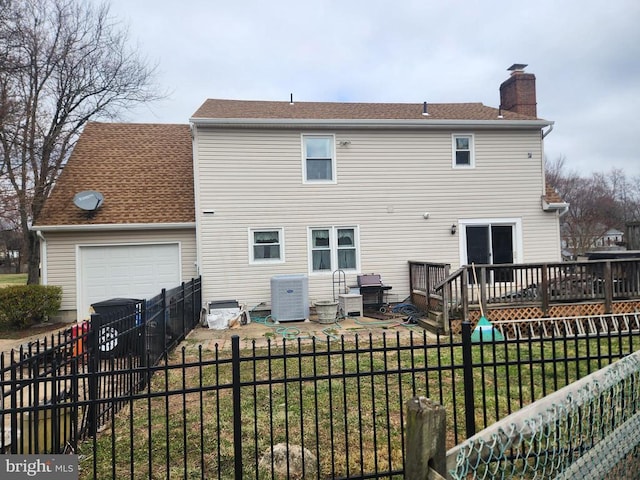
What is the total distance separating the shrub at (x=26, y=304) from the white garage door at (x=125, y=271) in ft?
2.33

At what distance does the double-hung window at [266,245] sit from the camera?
11234 millimetres

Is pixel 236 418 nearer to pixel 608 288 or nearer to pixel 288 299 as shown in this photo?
pixel 288 299

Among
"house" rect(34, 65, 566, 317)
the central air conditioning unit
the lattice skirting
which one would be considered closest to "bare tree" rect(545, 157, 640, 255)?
"house" rect(34, 65, 566, 317)

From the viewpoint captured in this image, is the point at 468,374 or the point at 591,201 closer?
the point at 468,374

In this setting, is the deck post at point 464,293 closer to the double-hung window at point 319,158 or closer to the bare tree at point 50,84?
the double-hung window at point 319,158

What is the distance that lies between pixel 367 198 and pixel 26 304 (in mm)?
9504

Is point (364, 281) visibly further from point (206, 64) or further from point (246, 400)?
point (206, 64)

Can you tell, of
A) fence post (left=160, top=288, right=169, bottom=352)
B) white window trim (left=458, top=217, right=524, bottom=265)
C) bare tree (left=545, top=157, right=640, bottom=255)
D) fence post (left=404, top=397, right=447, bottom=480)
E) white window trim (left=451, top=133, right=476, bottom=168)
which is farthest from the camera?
bare tree (left=545, top=157, right=640, bottom=255)

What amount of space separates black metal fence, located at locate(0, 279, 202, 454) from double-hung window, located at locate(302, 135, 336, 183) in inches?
201

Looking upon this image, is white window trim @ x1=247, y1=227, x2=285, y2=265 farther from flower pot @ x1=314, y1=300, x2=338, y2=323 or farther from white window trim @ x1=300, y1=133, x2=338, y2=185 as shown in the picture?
flower pot @ x1=314, y1=300, x2=338, y2=323

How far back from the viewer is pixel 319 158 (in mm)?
11664

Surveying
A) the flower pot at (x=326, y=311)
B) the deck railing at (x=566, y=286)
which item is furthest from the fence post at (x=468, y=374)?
the flower pot at (x=326, y=311)

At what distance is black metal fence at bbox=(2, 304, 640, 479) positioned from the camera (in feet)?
9.41

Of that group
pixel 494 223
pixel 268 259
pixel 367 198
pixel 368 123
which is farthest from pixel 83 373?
pixel 494 223
